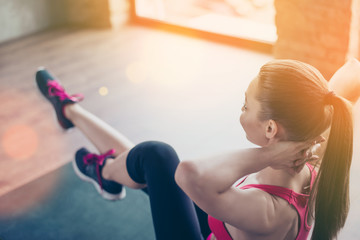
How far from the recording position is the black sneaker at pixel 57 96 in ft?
6.72

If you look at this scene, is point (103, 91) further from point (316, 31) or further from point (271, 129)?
point (271, 129)

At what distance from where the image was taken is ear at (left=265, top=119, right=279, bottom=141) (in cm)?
94

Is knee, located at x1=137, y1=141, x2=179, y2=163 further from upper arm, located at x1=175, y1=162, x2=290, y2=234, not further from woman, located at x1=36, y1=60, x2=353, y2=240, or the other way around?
upper arm, located at x1=175, y1=162, x2=290, y2=234

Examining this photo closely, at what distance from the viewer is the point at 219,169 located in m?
0.91

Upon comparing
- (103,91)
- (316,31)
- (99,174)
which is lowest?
Result: (103,91)

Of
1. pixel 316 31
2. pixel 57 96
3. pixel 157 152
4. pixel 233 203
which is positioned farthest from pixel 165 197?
pixel 316 31

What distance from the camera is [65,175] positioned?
2.24 m

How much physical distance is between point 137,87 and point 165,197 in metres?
2.00

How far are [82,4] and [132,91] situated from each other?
1864 millimetres

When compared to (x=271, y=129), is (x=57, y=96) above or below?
below

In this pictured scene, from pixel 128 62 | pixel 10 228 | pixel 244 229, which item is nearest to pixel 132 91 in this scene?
pixel 128 62

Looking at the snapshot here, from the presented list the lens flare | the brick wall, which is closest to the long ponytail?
the brick wall

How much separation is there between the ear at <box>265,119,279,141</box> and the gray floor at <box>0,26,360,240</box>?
99cm

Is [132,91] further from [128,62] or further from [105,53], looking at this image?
[105,53]
